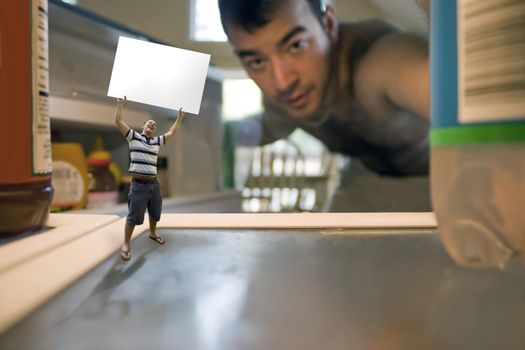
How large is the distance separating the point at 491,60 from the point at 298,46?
1.01 meters

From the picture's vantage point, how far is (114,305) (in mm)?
188

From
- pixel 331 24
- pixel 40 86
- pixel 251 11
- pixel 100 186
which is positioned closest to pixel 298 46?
pixel 331 24

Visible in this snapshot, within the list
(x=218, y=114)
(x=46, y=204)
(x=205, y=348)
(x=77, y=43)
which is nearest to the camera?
(x=205, y=348)

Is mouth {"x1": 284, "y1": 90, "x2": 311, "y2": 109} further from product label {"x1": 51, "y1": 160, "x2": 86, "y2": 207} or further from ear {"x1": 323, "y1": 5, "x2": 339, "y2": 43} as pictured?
product label {"x1": 51, "y1": 160, "x2": 86, "y2": 207}

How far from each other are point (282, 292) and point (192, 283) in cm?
5

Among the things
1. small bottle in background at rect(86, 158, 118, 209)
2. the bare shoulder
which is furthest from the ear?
small bottle in background at rect(86, 158, 118, 209)

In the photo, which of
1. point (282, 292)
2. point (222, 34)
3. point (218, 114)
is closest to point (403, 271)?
point (282, 292)

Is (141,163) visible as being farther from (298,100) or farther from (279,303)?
(298,100)

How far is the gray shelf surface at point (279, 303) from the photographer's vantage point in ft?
0.51

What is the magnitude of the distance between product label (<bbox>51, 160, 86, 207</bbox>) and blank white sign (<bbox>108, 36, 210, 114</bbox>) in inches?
9.5

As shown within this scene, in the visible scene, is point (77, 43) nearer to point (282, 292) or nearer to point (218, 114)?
point (218, 114)

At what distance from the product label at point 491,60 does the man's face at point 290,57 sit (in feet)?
0.79

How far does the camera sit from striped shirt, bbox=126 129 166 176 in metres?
0.22

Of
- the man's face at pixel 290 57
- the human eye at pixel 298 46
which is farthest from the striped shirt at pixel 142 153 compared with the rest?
the human eye at pixel 298 46
